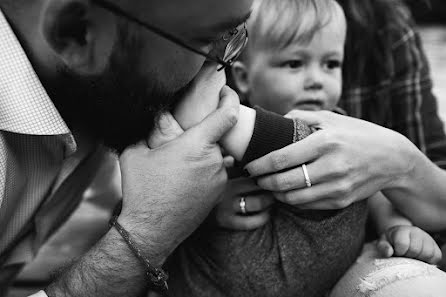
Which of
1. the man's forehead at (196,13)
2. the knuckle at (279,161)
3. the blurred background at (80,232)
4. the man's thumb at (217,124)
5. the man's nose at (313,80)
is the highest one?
the man's forehead at (196,13)

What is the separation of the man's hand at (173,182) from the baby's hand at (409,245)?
0.41m

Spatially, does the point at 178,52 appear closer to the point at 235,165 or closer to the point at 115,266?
the point at 235,165

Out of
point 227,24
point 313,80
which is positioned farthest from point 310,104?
point 227,24

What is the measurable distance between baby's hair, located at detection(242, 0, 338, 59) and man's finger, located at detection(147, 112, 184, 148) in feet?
1.68

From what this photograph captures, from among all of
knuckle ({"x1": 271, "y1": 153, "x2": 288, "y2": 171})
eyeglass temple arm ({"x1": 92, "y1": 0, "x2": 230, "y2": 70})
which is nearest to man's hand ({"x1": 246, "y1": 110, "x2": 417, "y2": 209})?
knuckle ({"x1": 271, "y1": 153, "x2": 288, "y2": 171})

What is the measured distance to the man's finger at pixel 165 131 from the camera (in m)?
1.46

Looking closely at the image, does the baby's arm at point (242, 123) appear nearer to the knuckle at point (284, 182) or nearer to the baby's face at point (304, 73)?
the knuckle at point (284, 182)

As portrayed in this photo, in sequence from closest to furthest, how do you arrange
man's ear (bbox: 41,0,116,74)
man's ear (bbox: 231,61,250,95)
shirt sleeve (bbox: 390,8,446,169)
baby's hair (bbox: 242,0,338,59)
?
man's ear (bbox: 41,0,116,74) < baby's hair (bbox: 242,0,338,59) < man's ear (bbox: 231,61,250,95) < shirt sleeve (bbox: 390,8,446,169)

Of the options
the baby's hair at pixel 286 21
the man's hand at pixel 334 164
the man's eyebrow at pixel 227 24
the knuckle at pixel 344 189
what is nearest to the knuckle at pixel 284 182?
the man's hand at pixel 334 164

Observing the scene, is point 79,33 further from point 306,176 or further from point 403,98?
point 403,98

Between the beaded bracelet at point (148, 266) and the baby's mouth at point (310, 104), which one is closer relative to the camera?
the beaded bracelet at point (148, 266)

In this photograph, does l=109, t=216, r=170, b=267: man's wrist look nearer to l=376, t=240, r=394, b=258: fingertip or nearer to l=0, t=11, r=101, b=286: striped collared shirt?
l=0, t=11, r=101, b=286: striped collared shirt

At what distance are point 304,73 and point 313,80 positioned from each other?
0.11 ft

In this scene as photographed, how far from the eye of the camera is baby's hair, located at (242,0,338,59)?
1.84 m
